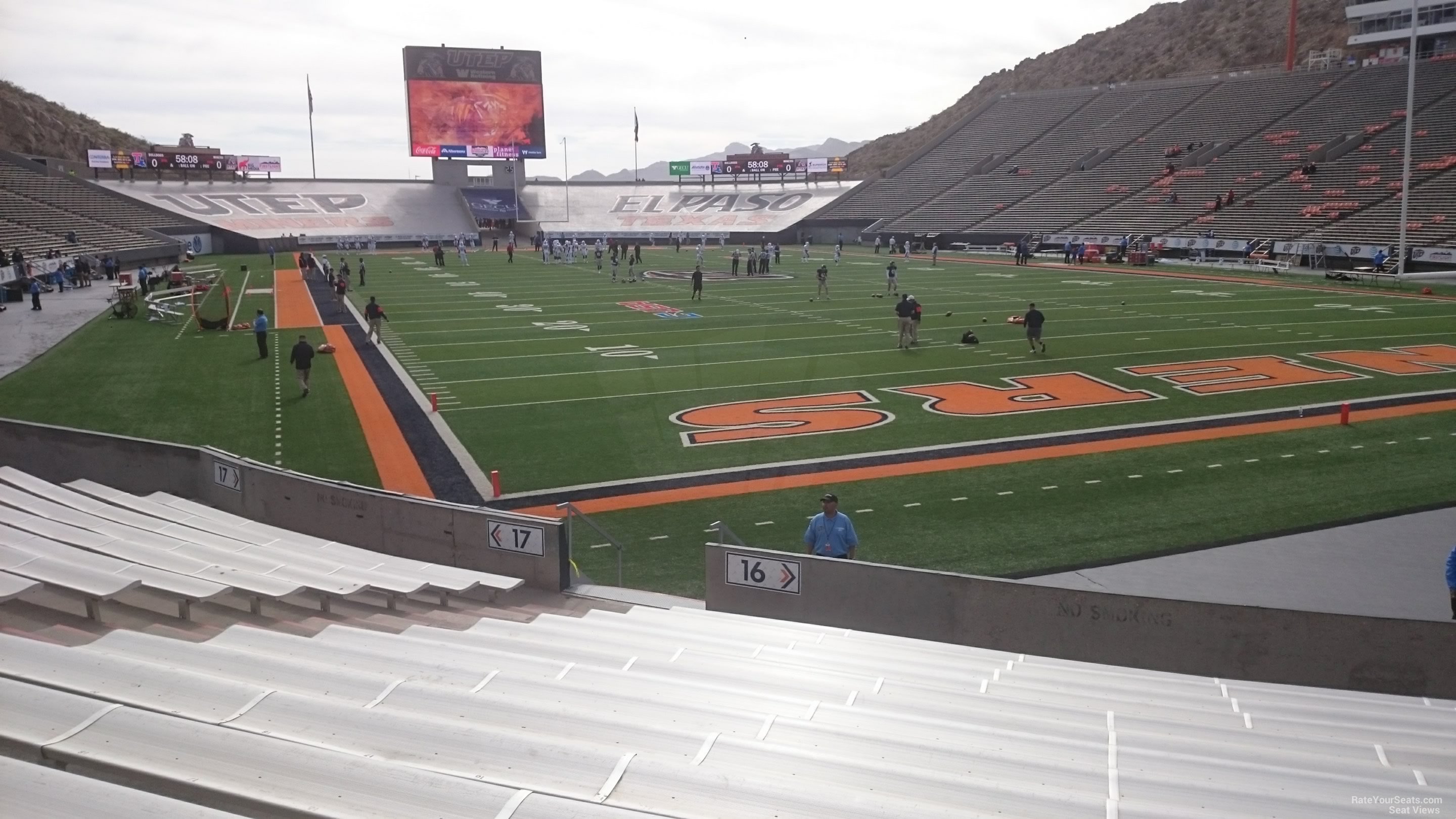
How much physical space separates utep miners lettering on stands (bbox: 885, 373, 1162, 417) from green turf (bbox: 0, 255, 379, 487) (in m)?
9.10

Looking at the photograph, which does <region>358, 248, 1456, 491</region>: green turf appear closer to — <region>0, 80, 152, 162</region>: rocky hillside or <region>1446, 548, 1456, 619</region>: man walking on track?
<region>1446, 548, 1456, 619</region>: man walking on track

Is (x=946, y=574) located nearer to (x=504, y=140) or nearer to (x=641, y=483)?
(x=641, y=483)

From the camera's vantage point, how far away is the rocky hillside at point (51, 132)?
189 ft

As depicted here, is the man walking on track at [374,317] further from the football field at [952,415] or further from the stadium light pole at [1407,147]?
the stadium light pole at [1407,147]

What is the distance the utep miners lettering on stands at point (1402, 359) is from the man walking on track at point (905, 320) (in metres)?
7.91

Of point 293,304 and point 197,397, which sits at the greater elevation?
point 293,304

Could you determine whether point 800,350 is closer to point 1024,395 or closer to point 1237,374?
point 1024,395

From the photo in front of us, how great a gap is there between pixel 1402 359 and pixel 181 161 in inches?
2921

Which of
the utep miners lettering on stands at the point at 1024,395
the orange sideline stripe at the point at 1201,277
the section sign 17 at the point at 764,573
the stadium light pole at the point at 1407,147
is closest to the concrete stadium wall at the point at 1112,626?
the section sign 17 at the point at 764,573

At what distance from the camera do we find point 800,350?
23.3m

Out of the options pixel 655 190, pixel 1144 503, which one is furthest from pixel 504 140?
pixel 1144 503

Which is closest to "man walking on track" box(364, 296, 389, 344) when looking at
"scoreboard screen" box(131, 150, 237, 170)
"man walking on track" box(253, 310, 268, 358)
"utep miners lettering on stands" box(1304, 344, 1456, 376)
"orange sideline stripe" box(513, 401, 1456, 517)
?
"man walking on track" box(253, 310, 268, 358)

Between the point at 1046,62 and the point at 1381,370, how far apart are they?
134 m


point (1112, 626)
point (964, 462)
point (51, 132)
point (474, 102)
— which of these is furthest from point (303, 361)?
point (51, 132)
